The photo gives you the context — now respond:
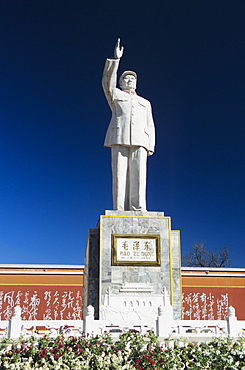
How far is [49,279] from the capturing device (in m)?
9.45

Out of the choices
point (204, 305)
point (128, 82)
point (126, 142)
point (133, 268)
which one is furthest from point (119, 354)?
point (204, 305)

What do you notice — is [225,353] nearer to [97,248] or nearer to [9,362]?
[9,362]

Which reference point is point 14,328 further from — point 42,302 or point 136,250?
point 42,302

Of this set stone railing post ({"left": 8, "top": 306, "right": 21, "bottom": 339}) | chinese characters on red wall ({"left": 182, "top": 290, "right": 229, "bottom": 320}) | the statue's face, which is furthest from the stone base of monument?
chinese characters on red wall ({"left": 182, "top": 290, "right": 229, "bottom": 320})

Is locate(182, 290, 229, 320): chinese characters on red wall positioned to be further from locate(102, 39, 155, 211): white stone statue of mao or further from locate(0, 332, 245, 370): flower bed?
locate(0, 332, 245, 370): flower bed

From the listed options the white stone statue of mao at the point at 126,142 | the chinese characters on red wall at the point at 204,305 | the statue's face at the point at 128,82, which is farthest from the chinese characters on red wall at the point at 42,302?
the statue's face at the point at 128,82

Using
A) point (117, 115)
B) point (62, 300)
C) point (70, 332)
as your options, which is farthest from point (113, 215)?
point (62, 300)

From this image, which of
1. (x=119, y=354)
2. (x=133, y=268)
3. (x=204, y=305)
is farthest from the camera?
(x=204, y=305)

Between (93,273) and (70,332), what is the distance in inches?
61.1

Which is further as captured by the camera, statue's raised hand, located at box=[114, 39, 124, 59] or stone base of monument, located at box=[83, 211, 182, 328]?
statue's raised hand, located at box=[114, 39, 124, 59]

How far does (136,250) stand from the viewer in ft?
20.1

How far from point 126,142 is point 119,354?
348cm

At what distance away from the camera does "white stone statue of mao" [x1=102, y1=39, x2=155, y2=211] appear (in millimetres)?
6578

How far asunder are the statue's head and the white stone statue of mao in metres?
0.10
